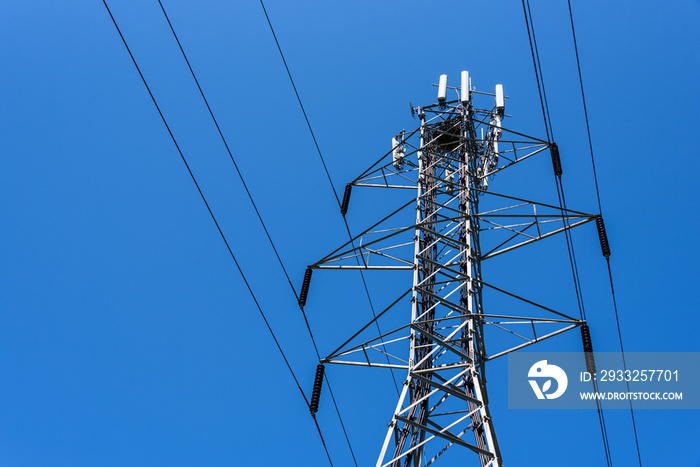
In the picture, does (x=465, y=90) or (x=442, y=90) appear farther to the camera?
(x=442, y=90)

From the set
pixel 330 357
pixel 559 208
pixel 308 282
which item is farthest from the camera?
pixel 308 282

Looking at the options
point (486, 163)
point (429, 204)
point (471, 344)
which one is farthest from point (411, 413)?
point (486, 163)

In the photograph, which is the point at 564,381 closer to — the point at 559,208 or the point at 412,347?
the point at 559,208

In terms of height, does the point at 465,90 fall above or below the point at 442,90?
below

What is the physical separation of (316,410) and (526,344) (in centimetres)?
444

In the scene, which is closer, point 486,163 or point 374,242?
point 374,242

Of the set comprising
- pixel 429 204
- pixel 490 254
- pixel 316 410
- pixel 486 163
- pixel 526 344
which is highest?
pixel 486 163

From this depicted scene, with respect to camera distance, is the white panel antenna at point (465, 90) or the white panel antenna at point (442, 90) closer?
the white panel antenna at point (465, 90)

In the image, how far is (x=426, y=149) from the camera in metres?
15.5

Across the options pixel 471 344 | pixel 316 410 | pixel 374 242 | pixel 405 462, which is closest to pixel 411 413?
pixel 405 462

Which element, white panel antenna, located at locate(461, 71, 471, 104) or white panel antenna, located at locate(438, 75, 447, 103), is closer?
white panel antenna, located at locate(461, 71, 471, 104)

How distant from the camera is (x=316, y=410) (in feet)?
39.3

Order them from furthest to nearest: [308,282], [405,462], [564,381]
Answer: [564,381], [308,282], [405,462]

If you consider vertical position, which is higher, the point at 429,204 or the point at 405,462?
the point at 429,204
